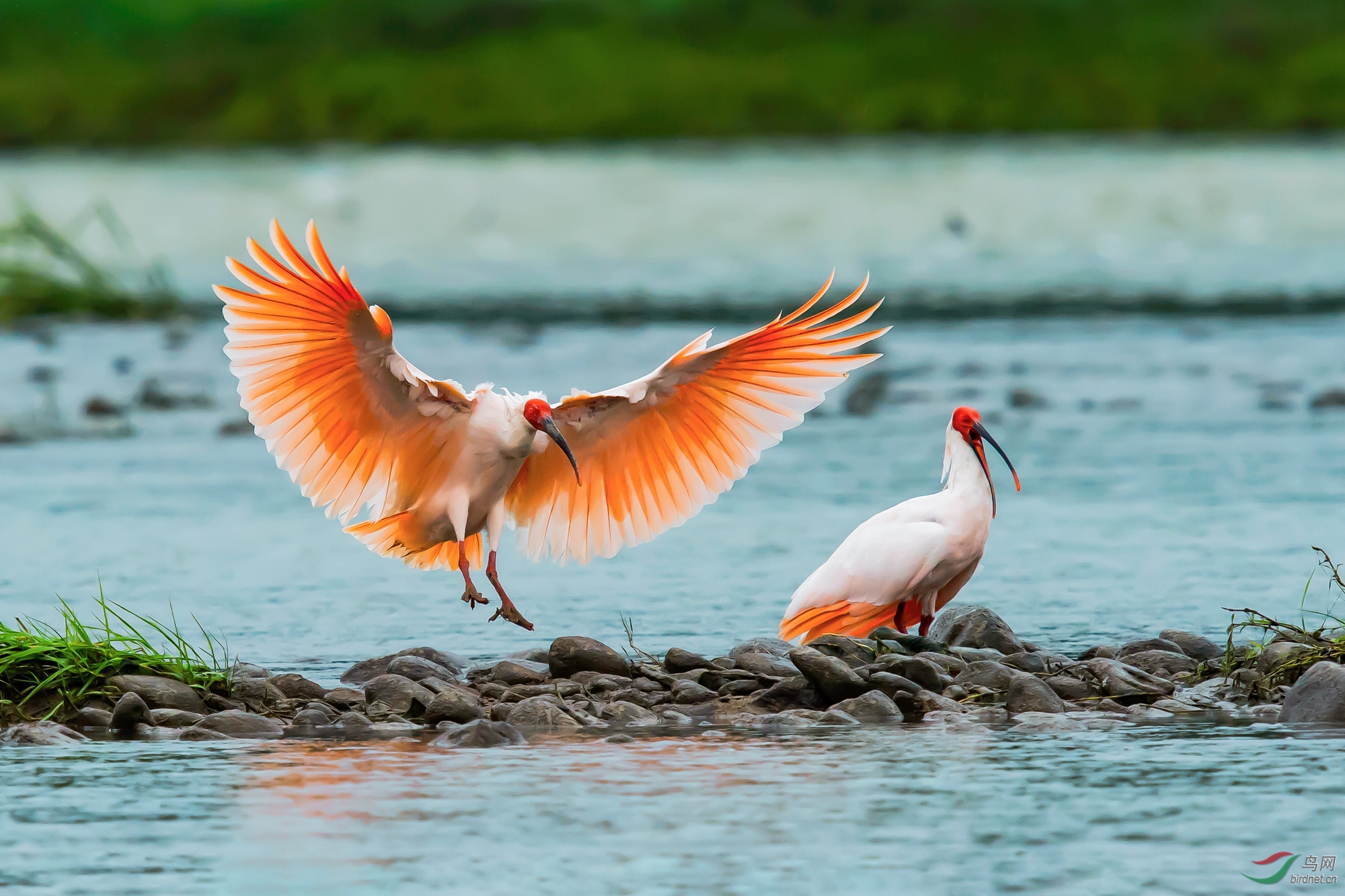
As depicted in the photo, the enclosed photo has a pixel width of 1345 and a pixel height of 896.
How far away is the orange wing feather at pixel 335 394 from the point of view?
9.16 metres

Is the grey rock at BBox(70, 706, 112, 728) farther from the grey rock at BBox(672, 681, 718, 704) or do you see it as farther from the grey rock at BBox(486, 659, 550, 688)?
the grey rock at BBox(672, 681, 718, 704)

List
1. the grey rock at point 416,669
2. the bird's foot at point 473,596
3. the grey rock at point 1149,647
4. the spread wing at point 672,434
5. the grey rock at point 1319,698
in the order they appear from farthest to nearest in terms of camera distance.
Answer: the spread wing at point 672,434
the bird's foot at point 473,596
the grey rock at point 1149,647
the grey rock at point 416,669
the grey rock at point 1319,698

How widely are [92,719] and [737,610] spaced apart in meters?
3.80

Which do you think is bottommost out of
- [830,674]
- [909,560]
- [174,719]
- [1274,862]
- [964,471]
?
[1274,862]

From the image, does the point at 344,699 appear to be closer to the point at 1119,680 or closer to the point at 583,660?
the point at 583,660

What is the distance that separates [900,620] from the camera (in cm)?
1041

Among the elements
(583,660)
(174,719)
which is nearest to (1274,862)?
(583,660)

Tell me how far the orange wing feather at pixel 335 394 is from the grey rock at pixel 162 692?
1.24 meters

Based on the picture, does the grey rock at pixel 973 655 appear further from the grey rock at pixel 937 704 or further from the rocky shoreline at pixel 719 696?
the grey rock at pixel 937 704

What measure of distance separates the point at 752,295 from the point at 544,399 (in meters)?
20.5

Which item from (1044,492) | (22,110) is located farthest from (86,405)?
(22,110)

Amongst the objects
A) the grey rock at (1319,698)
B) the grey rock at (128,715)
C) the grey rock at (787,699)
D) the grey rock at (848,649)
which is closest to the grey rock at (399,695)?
the grey rock at (128,715)

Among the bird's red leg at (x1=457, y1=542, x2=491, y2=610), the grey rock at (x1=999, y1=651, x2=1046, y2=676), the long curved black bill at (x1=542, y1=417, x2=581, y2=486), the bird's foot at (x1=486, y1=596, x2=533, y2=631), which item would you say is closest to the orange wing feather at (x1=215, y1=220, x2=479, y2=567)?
the bird's red leg at (x1=457, y1=542, x2=491, y2=610)

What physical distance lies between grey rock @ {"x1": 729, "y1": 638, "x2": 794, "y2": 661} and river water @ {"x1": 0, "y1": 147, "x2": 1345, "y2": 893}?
37cm
